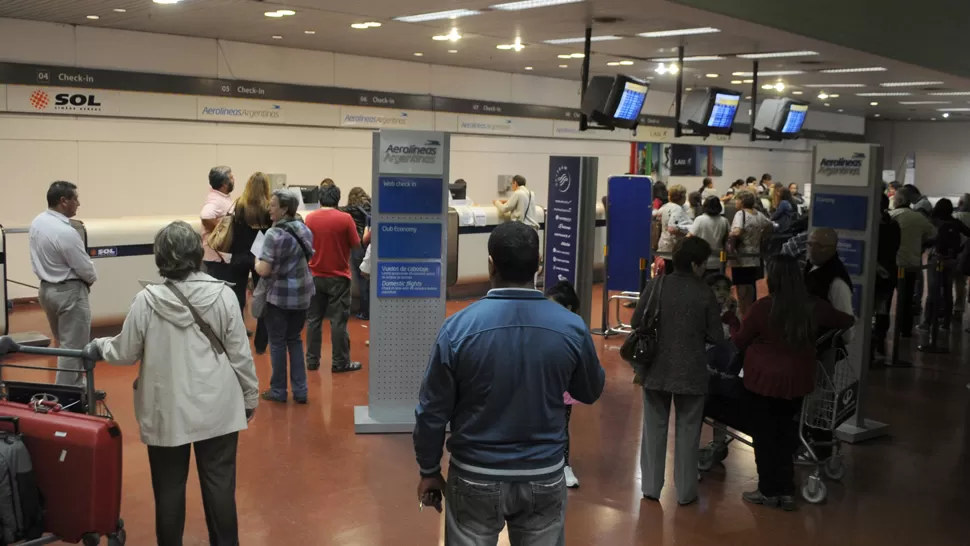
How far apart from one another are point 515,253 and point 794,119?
10.3m

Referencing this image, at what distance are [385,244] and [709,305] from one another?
234cm

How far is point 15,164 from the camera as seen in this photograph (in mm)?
10422

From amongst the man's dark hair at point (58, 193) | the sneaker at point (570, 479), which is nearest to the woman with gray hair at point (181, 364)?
the sneaker at point (570, 479)

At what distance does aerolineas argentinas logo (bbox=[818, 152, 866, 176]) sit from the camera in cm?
613

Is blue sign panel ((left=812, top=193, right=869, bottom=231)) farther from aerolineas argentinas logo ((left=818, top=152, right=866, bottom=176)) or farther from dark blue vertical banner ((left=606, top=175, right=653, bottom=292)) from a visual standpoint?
dark blue vertical banner ((left=606, top=175, right=653, bottom=292))

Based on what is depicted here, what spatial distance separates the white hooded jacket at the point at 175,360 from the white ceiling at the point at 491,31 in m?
4.27

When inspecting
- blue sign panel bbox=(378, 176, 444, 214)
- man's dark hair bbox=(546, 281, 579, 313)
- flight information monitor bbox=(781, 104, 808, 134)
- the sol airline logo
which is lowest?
man's dark hair bbox=(546, 281, 579, 313)

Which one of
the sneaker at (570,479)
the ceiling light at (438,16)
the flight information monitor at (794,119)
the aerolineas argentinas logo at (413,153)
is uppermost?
the ceiling light at (438,16)

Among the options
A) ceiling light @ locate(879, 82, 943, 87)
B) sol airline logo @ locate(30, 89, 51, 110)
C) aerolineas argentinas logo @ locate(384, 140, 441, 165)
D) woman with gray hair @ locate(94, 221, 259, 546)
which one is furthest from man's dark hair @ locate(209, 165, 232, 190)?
ceiling light @ locate(879, 82, 943, 87)

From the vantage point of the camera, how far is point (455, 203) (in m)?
11.8

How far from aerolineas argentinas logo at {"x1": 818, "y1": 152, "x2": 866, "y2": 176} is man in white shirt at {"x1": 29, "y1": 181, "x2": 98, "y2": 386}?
5059 mm

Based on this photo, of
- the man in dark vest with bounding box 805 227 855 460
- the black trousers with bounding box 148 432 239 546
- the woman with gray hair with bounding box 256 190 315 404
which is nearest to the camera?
the black trousers with bounding box 148 432 239 546

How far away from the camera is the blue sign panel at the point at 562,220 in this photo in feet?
26.4

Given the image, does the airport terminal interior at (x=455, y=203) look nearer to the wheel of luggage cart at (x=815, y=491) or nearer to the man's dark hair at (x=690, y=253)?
the wheel of luggage cart at (x=815, y=491)
